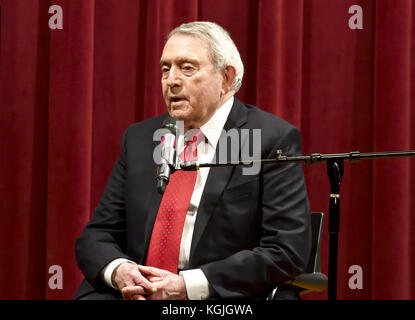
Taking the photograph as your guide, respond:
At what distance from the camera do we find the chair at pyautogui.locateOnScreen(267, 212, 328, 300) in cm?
183

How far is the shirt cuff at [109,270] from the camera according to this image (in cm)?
185

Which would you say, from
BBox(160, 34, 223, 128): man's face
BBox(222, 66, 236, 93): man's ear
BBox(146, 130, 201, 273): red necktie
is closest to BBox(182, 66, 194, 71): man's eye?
BBox(160, 34, 223, 128): man's face

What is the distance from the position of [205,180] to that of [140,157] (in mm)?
261

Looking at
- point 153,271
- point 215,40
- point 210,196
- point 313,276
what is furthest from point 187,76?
point 313,276

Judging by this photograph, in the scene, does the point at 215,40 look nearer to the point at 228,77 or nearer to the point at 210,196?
the point at 228,77

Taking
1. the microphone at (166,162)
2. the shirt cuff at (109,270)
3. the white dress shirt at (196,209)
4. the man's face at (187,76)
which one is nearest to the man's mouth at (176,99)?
the man's face at (187,76)

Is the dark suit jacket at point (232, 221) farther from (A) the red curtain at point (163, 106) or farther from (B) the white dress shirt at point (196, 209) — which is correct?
(A) the red curtain at point (163, 106)

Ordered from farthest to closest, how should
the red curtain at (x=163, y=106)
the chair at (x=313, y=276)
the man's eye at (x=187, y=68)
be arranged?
the red curtain at (x=163, y=106)
the man's eye at (x=187, y=68)
the chair at (x=313, y=276)

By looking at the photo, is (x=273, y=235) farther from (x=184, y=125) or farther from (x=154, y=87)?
(x=154, y=87)

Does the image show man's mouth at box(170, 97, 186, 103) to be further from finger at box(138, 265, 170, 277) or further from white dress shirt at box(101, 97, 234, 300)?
finger at box(138, 265, 170, 277)

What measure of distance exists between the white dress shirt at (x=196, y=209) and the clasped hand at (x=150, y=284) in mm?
29

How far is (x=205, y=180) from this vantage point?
194cm
